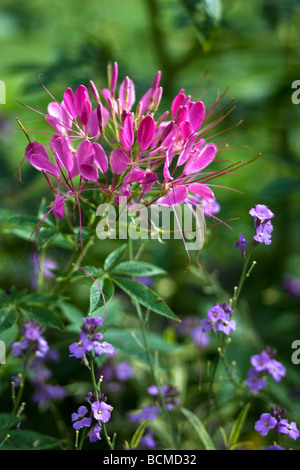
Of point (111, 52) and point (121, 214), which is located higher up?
point (111, 52)

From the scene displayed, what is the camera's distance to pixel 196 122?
0.63 meters

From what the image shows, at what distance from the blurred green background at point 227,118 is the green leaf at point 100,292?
1.29ft

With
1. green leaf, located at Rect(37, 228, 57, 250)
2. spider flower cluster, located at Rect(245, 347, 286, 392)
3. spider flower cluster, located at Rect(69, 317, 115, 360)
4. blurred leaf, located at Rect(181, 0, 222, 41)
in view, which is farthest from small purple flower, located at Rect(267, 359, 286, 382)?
blurred leaf, located at Rect(181, 0, 222, 41)

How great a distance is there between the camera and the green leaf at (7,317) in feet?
2.12

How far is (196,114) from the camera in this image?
2.07ft

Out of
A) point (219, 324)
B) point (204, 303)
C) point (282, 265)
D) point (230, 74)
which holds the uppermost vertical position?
point (230, 74)

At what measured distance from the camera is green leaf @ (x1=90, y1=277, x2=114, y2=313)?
0.59 m

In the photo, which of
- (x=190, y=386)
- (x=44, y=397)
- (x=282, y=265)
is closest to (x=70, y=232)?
(x=44, y=397)

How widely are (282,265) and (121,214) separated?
832mm

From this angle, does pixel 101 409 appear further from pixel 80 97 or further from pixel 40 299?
pixel 80 97

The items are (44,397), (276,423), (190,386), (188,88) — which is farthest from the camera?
(188,88)

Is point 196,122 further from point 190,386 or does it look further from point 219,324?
point 190,386

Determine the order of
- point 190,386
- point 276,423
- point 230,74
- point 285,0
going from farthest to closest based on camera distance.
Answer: point 230,74 → point 285,0 → point 190,386 → point 276,423

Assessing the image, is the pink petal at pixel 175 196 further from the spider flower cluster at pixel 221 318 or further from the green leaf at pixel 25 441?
the green leaf at pixel 25 441
